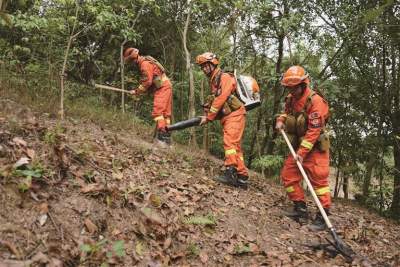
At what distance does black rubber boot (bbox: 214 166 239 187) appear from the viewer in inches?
291

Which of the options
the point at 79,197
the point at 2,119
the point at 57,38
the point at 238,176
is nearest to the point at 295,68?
the point at 238,176

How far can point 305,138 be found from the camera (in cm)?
627

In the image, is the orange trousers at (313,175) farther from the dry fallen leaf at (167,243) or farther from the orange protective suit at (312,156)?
the dry fallen leaf at (167,243)

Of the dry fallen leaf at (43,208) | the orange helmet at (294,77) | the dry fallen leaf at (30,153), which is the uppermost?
the orange helmet at (294,77)

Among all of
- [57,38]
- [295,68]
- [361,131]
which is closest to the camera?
[295,68]

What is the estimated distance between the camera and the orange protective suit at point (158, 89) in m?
9.40

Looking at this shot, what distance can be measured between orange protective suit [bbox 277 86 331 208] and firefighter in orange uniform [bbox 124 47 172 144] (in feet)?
11.3

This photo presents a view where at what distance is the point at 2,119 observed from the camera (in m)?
5.19

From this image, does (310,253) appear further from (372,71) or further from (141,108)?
(141,108)

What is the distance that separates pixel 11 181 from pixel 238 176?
14.0 ft

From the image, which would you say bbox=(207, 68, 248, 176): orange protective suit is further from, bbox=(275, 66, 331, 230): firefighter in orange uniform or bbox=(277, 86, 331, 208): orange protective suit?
bbox=(277, 86, 331, 208): orange protective suit

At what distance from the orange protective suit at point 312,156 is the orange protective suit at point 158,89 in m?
3.46

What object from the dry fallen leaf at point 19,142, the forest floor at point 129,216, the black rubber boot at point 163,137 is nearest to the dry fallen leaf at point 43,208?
the forest floor at point 129,216

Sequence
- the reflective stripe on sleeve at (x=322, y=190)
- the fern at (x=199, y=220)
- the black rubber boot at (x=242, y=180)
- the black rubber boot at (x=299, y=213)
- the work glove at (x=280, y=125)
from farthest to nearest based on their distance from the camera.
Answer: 1. the black rubber boot at (x=242, y=180)
2. the work glove at (x=280, y=125)
3. the black rubber boot at (x=299, y=213)
4. the reflective stripe on sleeve at (x=322, y=190)
5. the fern at (x=199, y=220)
